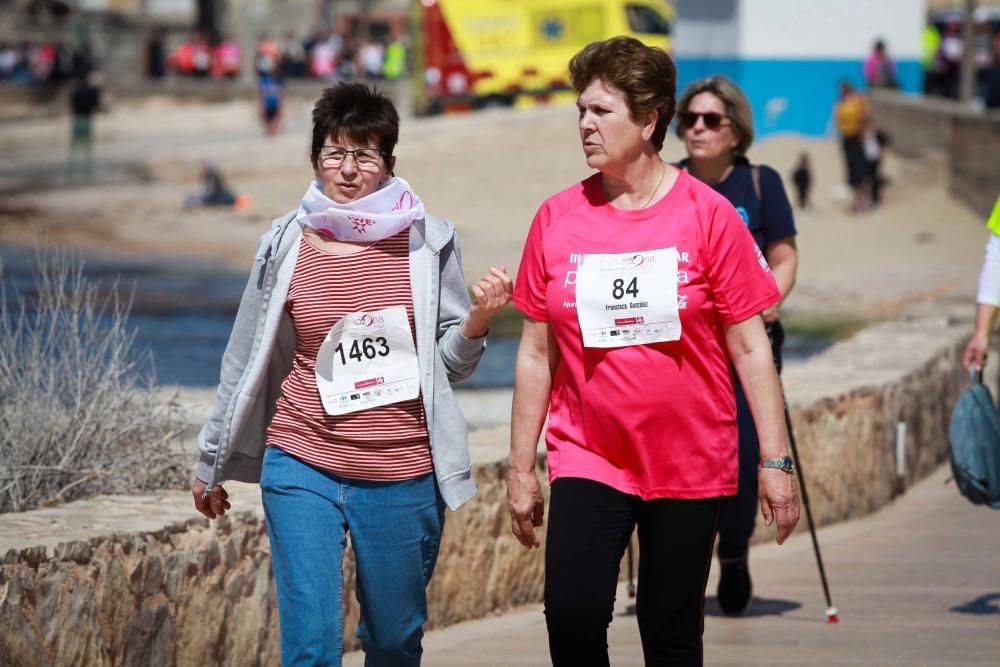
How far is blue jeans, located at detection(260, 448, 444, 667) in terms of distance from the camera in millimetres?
4402

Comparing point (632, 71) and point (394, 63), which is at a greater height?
point (632, 71)

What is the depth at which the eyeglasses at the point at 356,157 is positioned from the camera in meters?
4.60

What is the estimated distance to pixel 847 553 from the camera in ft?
27.0

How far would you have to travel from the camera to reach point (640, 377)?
4.29 m

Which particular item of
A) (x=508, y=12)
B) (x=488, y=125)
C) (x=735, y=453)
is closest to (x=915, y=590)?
(x=735, y=453)

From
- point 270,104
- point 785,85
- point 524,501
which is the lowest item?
point 270,104

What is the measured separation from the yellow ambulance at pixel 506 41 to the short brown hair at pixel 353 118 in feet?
106

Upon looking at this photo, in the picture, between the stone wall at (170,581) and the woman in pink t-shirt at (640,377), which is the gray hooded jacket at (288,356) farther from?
the stone wall at (170,581)

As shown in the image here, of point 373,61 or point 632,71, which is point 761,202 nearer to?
point 632,71

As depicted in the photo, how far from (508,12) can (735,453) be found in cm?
3375

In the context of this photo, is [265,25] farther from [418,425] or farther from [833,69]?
[418,425]

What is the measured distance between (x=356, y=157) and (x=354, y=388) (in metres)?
0.60

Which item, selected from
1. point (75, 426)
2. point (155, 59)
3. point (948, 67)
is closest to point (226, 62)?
point (155, 59)

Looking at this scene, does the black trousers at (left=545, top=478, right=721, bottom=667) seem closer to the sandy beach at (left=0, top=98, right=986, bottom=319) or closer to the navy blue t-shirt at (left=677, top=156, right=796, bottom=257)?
the navy blue t-shirt at (left=677, top=156, right=796, bottom=257)
